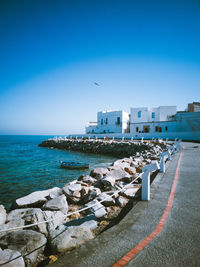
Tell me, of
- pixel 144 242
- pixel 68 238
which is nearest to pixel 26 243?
pixel 68 238

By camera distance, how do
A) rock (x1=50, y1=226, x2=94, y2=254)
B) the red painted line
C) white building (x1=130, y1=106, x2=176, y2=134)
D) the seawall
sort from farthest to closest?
white building (x1=130, y1=106, x2=176, y2=134) < the seawall < rock (x1=50, y1=226, x2=94, y2=254) < the red painted line

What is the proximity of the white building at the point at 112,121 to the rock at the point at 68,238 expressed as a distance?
1821 inches

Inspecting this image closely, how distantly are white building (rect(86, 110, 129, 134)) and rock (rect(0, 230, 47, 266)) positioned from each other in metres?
46.4

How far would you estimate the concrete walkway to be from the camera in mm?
2211

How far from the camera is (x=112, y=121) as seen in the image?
5041cm

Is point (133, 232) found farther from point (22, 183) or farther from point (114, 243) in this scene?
point (22, 183)

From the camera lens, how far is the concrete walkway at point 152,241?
7.25 feet

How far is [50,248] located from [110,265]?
1.39m

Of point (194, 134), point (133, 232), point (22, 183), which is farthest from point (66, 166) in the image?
point (194, 134)

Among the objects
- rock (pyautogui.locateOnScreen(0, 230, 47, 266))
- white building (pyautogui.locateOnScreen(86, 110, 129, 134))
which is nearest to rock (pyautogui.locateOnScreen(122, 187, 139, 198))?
rock (pyautogui.locateOnScreen(0, 230, 47, 266))

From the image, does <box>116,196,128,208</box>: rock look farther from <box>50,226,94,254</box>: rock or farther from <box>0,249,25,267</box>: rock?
<box>0,249,25,267</box>: rock

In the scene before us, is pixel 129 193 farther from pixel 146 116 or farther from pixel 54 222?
pixel 146 116

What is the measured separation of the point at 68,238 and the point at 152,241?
149 cm

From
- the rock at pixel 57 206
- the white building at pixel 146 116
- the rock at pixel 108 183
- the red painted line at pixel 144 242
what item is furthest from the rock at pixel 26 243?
the white building at pixel 146 116
